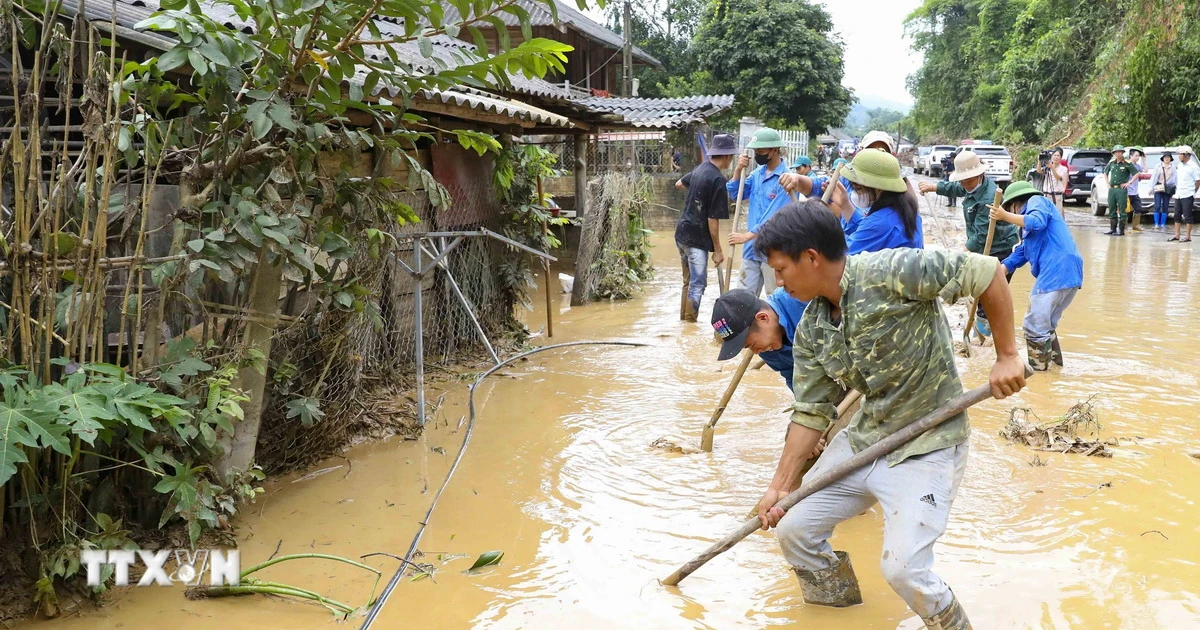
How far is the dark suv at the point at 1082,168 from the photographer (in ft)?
72.1

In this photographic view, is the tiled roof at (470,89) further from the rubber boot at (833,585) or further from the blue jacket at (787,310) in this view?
the rubber boot at (833,585)

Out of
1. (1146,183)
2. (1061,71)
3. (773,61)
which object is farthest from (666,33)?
(1146,183)

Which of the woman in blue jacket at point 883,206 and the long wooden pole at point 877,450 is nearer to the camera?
the long wooden pole at point 877,450

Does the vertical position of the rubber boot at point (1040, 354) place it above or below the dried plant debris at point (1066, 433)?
above

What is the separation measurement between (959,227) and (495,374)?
15.7 meters

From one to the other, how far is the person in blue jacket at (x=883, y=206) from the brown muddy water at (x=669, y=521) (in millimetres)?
1317

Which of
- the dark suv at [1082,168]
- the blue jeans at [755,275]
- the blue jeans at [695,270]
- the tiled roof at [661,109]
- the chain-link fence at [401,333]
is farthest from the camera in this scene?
the dark suv at [1082,168]

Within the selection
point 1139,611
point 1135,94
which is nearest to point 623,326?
point 1139,611

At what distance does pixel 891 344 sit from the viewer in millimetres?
2951

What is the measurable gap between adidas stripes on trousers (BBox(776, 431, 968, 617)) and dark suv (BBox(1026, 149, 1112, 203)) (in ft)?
68.8

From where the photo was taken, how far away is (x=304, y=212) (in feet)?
13.4

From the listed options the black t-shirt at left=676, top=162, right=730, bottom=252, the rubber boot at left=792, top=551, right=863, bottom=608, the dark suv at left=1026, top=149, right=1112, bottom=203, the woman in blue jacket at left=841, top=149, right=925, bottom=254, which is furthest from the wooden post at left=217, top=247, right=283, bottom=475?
the dark suv at left=1026, top=149, right=1112, bottom=203

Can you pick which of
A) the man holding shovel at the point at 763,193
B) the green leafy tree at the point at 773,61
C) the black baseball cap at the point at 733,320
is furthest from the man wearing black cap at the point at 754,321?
the green leafy tree at the point at 773,61

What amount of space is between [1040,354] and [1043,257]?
801 millimetres
